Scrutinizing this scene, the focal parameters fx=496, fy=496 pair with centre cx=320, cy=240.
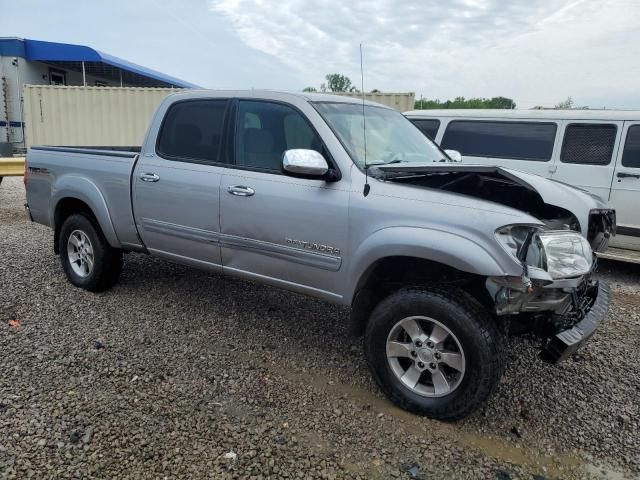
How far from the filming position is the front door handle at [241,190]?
11.8 feet

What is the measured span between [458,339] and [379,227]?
80 cm

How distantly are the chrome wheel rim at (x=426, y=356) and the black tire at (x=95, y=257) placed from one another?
3034 mm

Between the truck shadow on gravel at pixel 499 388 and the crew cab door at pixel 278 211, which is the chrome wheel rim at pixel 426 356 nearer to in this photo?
the truck shadow on gravel at pixel 499 388

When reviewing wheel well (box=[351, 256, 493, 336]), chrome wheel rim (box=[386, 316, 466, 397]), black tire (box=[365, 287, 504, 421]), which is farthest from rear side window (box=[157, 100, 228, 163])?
chrome wheel rim (box=[386, 316, 466, 397])

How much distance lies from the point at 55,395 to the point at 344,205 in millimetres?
2157

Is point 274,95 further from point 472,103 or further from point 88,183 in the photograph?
point 472,103

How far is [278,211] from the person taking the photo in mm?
3445

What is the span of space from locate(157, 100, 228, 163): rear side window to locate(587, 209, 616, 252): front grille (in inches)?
106

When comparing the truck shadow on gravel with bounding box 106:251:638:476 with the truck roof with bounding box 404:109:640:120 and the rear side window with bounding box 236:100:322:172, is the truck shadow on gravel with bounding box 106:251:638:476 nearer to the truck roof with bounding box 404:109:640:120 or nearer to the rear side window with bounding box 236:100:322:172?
the rear side window with bounding box 236:100:322:172

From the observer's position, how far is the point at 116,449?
2.62 m

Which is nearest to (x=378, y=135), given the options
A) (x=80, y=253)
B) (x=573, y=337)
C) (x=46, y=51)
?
(x=573, y=337)

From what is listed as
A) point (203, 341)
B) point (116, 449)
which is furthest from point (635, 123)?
point (116, 449)

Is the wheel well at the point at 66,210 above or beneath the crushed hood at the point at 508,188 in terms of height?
beneath

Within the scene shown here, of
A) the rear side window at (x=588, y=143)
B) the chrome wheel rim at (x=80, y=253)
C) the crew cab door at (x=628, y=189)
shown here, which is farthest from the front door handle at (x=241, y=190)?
the crew cab door at (x=628, y=189)
